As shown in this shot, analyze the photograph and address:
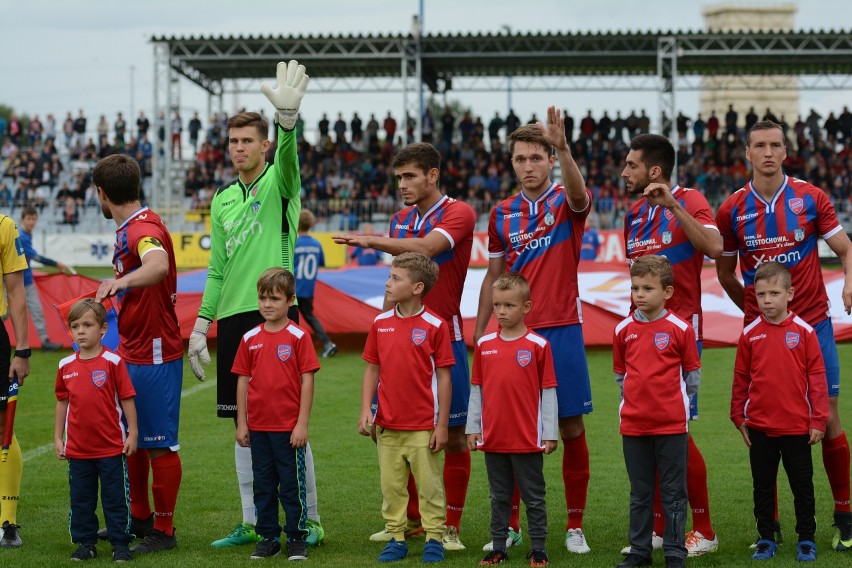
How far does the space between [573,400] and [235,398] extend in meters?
1.86

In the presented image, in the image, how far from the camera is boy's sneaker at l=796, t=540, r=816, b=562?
5348 mm

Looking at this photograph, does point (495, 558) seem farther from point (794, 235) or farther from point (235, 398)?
point (794, 235)

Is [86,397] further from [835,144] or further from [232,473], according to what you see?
Answer: [835,144]

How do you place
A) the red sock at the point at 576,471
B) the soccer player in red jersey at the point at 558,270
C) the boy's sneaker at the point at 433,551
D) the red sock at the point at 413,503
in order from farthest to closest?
the red sock at the point at 413,503 → the red sock at the point at 576,471 → the soccer player in red jersey at the point at 558,270 → the boy's sneaker at the point at 433,551

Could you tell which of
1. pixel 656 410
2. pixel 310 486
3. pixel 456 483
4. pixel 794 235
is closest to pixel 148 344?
pixel 310 486

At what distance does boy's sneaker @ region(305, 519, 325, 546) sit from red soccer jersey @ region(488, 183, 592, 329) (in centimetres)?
164

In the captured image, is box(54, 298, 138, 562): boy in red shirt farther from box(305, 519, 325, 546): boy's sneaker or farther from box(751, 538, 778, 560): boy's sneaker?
box(751, 538, 778, 560): boy's sneaker

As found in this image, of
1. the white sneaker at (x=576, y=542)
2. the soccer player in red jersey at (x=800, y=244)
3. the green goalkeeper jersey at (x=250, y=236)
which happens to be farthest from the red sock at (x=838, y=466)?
the green goalkeeper jersey at (x=250, y=236)

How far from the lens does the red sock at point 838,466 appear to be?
5668 mm

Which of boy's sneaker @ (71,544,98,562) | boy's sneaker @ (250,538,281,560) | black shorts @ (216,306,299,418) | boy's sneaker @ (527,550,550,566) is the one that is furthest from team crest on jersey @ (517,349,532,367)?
boy's sneaker @ (71,544,98,562)

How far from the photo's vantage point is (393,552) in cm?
551

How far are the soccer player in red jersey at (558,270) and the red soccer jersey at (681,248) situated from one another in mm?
369

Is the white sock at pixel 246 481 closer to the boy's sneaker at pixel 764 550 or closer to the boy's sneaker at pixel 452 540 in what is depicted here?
the boy's sneaker at pixel 452 540

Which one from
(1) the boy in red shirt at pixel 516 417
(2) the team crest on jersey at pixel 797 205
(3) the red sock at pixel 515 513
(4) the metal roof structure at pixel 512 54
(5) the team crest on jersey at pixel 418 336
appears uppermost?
(4) the metal roof structure at pixel 512 54
